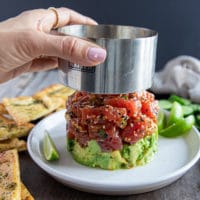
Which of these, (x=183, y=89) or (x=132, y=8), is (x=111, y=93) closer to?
(x=183, y=89)

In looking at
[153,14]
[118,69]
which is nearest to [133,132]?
[118,69]

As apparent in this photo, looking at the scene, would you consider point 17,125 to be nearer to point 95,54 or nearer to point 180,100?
point 95,54

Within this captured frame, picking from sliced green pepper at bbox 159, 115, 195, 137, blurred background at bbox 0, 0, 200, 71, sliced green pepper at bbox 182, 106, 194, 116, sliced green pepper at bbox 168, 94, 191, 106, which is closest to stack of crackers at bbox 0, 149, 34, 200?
sliced green pepper at bbox 159, 115, 195, 137

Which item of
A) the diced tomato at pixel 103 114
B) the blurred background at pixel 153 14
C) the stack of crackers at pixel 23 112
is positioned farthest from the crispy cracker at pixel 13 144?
the blurred background at pixel 153 14

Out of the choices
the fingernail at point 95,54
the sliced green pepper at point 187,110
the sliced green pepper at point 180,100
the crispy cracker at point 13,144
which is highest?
the fingernail at point 95,54

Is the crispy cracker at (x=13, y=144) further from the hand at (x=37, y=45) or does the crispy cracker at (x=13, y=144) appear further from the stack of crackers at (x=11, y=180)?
the hand at (x=37, y=45)

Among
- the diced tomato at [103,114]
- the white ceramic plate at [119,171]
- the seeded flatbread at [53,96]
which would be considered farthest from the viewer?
the seeded flatbread at [53,96]

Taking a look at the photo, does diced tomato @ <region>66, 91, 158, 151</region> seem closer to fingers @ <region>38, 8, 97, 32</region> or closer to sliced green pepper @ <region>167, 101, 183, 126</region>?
sliced green pepper @ <region>167, 101, 183, 126</region>
